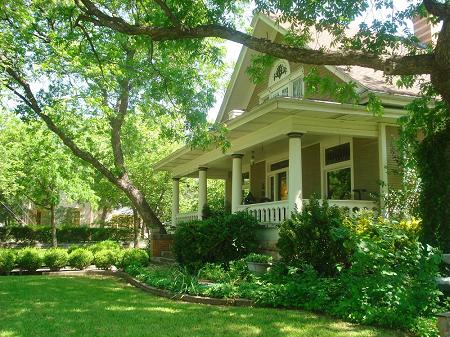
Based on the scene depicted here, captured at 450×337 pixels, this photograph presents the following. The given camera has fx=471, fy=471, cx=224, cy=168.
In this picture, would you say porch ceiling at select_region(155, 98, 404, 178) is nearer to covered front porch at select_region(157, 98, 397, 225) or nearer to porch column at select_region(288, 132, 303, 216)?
covered front porch at select_region(157, 98, 397, 225)

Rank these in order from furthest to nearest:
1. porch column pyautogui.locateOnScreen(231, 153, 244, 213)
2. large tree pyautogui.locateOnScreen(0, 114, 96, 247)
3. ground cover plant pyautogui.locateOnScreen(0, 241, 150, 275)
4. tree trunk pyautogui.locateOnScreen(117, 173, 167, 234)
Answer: large tree pyautogui.locateOnScreen(0, 114, 96, 247) → tree trunk pyautogui.locateOnScreen(117, 173, 167, 234) → ground cover plant pyautogui.locateOnScreen(0, 241, 150, 275) → porch column pyautogui.locateOnScreen(231, 153, 244, 213)

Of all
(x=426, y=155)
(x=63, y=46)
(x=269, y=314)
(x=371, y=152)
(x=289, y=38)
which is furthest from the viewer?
(x=371, y=152)

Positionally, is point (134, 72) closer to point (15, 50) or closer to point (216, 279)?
point (15, 50)

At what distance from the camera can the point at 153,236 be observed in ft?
53.1

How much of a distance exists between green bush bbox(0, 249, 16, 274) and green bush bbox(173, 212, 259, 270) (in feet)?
19.9

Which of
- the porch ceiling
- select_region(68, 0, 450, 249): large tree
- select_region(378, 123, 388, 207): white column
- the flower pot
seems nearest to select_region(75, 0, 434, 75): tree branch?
select_region(68, 0, 450, 249): large tree

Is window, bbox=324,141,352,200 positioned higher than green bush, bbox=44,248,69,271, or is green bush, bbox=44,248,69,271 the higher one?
window, bbox=324,141,352,200

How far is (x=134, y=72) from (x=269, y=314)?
29.6 ft

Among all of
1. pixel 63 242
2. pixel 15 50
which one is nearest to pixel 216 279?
pixel 15 50

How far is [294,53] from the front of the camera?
248 inches

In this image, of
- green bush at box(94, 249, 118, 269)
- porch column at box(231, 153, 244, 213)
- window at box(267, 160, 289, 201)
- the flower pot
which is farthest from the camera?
window at box(267, 160, 289, 201)

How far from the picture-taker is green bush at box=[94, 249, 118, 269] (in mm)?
15461

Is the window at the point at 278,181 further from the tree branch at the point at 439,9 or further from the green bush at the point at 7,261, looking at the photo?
the tree branch at the point at 439,9

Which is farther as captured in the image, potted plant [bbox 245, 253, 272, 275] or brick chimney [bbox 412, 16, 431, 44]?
brick chimney [bbox 412, 16, 431, 44]
